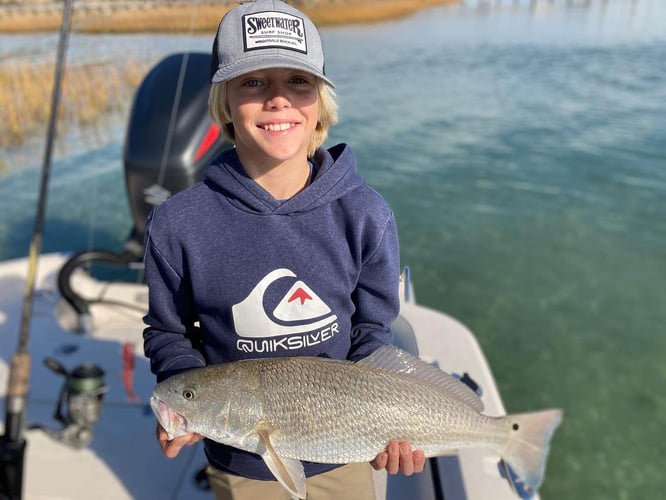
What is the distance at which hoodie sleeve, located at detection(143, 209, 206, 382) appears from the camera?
5.75 feet

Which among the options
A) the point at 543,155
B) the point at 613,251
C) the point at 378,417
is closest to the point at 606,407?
the point at 613,251

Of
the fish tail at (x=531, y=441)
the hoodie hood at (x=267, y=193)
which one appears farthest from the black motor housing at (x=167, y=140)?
the fish tail at (x=531, y=441)

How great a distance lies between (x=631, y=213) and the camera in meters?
9.53

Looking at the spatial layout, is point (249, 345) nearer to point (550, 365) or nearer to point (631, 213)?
point (550, 365)

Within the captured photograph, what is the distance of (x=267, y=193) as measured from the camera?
1.77 m

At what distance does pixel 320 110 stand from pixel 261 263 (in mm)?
541

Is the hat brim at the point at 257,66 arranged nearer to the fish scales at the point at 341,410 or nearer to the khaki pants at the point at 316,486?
the fish scales at the point at 341,410

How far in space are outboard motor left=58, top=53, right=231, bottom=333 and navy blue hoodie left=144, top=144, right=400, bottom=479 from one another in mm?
2765

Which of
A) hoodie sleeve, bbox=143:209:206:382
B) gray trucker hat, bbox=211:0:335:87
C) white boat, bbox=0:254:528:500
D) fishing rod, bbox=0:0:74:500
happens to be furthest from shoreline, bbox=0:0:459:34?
white boat, bbox=0:254:528:500

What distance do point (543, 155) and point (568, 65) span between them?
9993 millimetres

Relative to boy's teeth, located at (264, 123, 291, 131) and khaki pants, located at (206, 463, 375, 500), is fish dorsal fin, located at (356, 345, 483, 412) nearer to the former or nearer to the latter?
khaki pants, located at (206, 463, 375, 500)

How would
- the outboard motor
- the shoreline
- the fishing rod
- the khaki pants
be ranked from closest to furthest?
the khaki pants → the fishing rod → the outboard motor → the shoreline

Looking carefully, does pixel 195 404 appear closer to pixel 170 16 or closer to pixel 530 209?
pixel 170 16

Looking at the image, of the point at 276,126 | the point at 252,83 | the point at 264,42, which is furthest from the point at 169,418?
the point at 264,42
